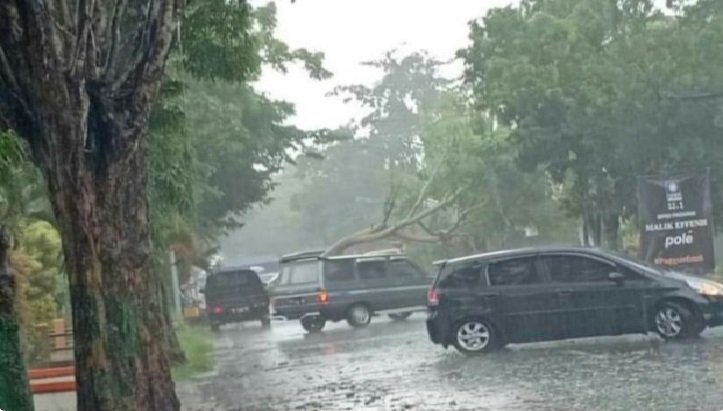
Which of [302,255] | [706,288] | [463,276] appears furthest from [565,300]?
[302,255]

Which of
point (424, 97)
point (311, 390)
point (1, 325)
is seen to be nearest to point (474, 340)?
point (311, 390)

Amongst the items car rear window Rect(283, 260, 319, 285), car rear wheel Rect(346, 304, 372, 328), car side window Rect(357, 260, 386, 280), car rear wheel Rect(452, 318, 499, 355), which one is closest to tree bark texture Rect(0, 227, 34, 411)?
car rear wheel Rect(452, 318, 499, 355)

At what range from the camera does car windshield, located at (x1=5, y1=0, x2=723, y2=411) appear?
8461 millimetres

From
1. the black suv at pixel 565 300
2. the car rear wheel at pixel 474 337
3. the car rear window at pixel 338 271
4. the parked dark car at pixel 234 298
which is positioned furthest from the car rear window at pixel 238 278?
the car rear wheel at pixel 474 337

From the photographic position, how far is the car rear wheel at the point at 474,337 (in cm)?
1495

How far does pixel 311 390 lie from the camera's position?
12.9 m

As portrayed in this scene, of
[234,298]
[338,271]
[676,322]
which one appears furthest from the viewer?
[234,298]

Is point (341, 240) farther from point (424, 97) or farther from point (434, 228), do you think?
point (424, 97)

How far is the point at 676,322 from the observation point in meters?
14.4

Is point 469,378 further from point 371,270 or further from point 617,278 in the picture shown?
point 371,270

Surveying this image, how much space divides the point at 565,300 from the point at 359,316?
603cm

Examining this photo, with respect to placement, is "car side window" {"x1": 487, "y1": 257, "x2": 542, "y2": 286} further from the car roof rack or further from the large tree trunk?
the large tree trunk

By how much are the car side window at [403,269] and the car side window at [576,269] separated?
12.9ft

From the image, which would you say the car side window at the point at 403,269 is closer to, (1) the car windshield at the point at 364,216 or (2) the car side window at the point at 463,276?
(1) the car windshield at the point at 364,216
